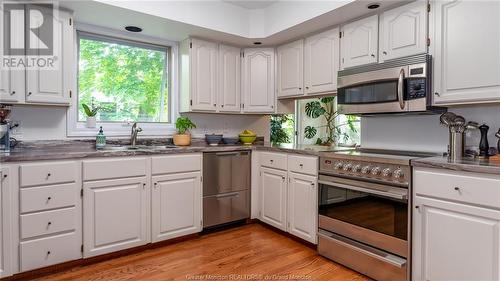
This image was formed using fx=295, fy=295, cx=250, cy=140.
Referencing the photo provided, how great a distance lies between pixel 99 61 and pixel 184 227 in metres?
1.94

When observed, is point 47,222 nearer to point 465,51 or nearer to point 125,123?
point 125,123

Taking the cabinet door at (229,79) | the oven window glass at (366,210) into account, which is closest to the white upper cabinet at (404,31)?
the oven window glass at (366,210)

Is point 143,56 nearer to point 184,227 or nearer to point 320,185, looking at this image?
point 184,227

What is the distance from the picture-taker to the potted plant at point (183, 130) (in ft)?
10.8

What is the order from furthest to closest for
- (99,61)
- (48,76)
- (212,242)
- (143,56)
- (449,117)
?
(143,56), (99,61), (212,242), (48,76), (449,117)

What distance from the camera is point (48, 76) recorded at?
2486 millimetres

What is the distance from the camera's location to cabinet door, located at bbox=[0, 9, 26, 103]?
229 centimetres

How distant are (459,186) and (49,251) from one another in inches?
111

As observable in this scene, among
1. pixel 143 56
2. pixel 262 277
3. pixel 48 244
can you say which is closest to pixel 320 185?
pixel 262 277

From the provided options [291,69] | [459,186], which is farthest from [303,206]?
[291,69]

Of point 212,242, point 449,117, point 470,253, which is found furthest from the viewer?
point 212,242

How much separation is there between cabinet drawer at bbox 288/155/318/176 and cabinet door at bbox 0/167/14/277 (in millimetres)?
2236

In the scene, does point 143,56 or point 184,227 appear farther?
point 143,56

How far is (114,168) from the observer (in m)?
2.46
